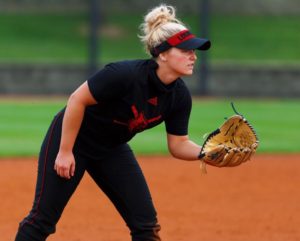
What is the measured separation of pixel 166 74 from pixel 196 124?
10449mm

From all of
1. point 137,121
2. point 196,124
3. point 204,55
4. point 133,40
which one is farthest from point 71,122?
point 133,40

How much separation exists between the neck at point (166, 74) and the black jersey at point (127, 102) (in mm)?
23

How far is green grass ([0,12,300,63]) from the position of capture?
81.4 ft

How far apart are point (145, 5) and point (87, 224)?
19.3 m

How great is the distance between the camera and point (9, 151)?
11883mm

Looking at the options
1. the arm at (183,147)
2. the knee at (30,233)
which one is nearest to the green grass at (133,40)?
the arm at (183,147)

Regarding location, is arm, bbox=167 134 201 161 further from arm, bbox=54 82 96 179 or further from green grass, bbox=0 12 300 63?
green grass, bbox=0 12 300 63

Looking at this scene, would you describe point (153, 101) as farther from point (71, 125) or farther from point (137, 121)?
point (71, 125)

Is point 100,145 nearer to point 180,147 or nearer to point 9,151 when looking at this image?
point 180,147

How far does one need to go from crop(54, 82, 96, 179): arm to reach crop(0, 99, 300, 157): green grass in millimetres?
6950

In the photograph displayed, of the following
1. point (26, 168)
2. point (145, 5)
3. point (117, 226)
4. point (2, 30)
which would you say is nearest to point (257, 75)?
point (145, 5)

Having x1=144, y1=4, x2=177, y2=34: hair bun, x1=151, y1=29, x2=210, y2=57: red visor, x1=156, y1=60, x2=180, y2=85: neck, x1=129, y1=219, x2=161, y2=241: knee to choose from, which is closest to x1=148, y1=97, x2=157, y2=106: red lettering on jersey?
x1=156, y1=60, x2=180, y2=85: neck

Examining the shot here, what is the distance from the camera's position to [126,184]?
498 cm

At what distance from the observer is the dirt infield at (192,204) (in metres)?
6.79
